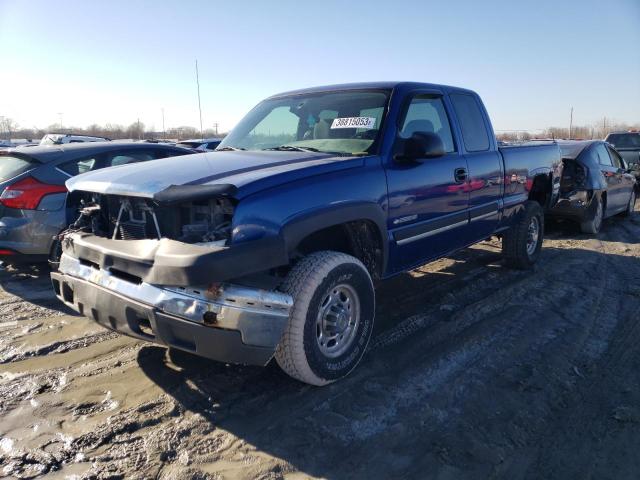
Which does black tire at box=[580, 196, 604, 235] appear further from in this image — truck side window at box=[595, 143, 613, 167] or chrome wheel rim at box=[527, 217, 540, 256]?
chrome wheel rim at box=[527, 217, 540, 256]

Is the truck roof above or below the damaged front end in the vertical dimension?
above

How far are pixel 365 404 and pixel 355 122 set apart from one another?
2.16m

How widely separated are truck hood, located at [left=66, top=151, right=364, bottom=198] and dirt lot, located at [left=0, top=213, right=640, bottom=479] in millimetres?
1295

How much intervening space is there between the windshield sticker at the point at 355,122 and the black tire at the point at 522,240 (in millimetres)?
2876

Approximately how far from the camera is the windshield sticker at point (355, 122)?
12.7 ft

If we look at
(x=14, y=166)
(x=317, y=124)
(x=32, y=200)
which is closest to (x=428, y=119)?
(x=317, y=124)

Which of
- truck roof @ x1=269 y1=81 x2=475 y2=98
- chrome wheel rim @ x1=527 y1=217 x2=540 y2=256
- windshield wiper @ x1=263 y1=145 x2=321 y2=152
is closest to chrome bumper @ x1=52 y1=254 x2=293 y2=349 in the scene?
windshield wiper @ x1=263 y1=145 x2=321 y2=152

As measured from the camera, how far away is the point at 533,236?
6273 mm

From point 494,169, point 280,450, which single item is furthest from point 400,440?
point 494,169

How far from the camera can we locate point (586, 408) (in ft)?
9.70

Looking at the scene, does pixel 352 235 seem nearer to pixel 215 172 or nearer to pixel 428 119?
pixel 215 172

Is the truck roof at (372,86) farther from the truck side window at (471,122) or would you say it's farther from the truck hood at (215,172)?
the truck hood at (215,172)

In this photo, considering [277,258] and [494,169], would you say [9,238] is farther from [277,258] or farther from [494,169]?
[494,169]

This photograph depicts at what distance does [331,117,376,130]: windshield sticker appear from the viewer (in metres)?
3.86
